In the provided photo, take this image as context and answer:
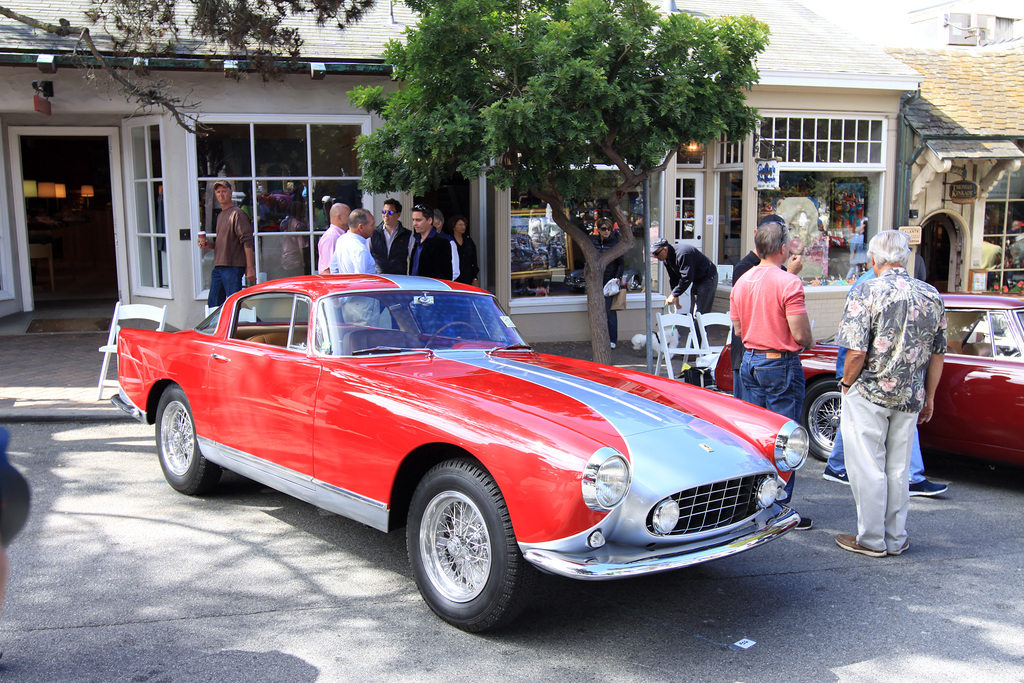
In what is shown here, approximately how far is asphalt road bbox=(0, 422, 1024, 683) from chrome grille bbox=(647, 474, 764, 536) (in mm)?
517

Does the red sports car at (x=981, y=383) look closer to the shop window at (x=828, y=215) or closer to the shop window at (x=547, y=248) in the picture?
the shop window at (x=547, y=248)

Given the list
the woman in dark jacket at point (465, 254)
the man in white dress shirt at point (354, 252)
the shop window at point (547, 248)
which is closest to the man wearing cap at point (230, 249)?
the man in white dress shirt at point (354, 252)

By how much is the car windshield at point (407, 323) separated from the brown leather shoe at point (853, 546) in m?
2.27

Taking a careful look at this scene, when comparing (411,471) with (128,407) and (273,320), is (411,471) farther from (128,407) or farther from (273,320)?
(128,407)

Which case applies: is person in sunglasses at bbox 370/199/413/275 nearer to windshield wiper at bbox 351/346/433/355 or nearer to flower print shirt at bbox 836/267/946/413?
windshield wiper at bbox 351/346/433/355

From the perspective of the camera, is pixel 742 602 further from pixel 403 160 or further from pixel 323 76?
pixel 323 76

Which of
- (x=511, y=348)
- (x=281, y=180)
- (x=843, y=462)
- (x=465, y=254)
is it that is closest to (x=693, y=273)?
(x=465, y=254)

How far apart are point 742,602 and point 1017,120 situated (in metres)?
13.7

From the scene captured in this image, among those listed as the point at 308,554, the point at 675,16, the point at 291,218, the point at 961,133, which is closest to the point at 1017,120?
the point at 961,133

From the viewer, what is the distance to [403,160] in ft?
27.9

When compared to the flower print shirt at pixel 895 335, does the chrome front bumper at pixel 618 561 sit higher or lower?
lower

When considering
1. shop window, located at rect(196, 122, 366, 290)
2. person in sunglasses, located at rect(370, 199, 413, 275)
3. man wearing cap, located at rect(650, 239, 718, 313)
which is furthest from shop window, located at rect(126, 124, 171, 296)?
man wearing cap, located at rect(650, 239, 718, 313)

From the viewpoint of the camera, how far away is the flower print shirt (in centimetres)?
480

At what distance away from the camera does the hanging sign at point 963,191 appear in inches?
575
